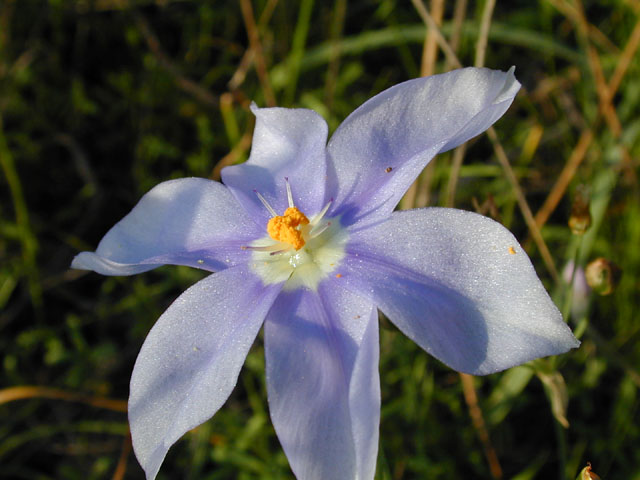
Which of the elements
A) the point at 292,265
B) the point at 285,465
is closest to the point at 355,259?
the point at 292,265

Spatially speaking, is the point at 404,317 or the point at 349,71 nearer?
the point at 404,317

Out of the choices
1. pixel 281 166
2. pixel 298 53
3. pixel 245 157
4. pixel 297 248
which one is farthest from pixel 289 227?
pixel 298 53

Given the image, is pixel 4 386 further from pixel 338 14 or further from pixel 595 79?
pixel 595 79

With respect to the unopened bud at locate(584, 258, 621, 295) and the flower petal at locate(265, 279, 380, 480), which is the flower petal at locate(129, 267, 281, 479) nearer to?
the flower petal at locate(265, 279, 380, 480)

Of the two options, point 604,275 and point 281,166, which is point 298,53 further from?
point 604,275

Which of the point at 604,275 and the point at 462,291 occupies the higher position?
the point at 462,291

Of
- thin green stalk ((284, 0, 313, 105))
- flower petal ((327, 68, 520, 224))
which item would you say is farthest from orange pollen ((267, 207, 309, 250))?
thin green stalk ((284, 0, 313, 105))

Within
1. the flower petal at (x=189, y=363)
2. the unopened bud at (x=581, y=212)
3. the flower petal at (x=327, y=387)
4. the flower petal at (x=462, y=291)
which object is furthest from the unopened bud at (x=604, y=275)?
the flower petal at (x=189, y=363)
